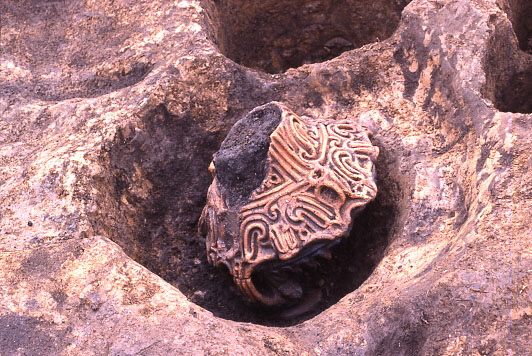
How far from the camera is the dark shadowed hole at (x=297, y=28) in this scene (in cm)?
344

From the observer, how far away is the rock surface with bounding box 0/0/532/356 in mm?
1576

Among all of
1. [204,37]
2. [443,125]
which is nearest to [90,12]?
[204,37]

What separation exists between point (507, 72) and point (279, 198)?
1.17 meters

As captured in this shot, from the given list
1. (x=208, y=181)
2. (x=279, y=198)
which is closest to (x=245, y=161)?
(x=279, y=198)

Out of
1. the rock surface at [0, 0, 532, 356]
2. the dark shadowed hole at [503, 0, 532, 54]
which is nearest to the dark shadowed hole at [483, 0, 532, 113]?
the rock surface at [0, 0, 532, 356]

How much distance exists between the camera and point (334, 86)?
2580mm

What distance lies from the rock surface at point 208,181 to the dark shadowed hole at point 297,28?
0.93 feet

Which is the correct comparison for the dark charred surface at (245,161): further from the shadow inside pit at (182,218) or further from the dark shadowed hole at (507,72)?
the dark shadowed hole at (507,72)

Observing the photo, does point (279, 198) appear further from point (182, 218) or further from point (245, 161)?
point (182, 218)

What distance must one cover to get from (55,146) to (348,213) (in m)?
1.14

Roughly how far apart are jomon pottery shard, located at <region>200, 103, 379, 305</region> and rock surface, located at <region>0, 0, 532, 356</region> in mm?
181

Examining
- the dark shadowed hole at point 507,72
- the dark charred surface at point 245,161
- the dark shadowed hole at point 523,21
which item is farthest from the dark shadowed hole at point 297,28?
the dark charred surface at point 245,161

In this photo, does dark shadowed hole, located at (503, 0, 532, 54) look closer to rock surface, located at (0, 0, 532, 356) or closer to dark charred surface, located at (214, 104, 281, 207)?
rock surface, located at (0, 0, 532, 356)

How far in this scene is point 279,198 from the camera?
81.1 inches
